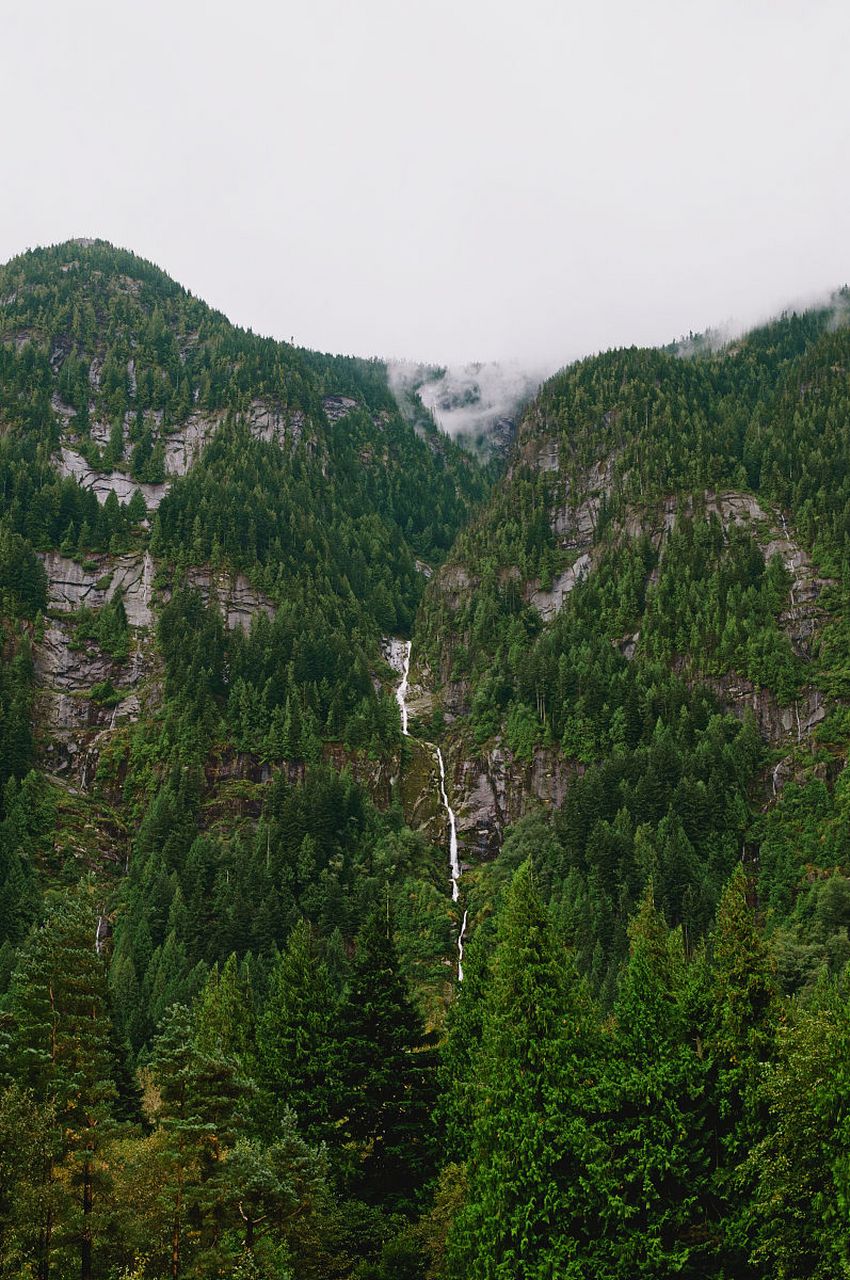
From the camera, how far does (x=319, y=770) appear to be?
134000mm

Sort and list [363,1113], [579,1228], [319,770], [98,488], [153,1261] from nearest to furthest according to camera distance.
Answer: [579,1228]
[153,1261]
[363,1113]
[319,770]
[98,488]

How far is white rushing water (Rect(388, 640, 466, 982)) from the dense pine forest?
881mm

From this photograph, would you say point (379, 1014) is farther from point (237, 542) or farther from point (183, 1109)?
point (237, 542)

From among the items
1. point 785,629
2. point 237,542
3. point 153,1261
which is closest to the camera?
point 153,1261

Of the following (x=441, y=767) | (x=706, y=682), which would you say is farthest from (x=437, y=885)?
(x=706, y=682)

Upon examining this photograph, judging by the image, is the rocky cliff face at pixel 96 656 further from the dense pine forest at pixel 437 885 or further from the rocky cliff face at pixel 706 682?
the rocky cliff face at pixel 706 682

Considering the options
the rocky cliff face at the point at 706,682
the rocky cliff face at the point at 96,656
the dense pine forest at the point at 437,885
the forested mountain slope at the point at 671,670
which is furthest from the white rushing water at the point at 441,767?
the rocky cliff face at the point at 96,656

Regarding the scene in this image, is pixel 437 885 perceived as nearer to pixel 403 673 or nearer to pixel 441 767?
pixel 441 767

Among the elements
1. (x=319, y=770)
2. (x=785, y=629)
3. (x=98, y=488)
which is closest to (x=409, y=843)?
(x=319, y=770)

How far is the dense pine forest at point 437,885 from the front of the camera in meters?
28.8

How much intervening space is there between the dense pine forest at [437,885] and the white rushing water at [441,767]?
881 millimetres

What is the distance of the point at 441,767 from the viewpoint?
151375 millimetres

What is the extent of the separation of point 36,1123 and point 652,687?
125 m

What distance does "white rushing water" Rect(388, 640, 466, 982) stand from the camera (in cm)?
11238
